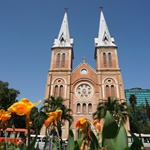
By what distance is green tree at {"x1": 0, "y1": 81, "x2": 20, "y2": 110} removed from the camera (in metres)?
27.6

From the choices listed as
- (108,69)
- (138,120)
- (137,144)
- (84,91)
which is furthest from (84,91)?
(137,144)

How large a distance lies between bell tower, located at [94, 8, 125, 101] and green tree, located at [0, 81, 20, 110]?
1655 centimetres

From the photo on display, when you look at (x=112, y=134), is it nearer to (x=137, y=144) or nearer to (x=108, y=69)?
(x=137, y=144)

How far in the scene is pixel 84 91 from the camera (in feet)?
99.7

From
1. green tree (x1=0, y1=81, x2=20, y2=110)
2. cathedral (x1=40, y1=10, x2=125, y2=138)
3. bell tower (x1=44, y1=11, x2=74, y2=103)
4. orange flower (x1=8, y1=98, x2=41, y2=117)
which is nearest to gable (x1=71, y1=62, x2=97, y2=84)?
cathedral (x1=40, y1=10, x2=125, y2=138)

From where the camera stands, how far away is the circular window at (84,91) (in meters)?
30.0

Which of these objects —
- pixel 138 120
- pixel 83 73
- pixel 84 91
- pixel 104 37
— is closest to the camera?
pixel 138 120

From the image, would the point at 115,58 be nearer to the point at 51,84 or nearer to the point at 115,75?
the point at 115,75

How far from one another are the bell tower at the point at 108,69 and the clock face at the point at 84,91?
90.4 inches

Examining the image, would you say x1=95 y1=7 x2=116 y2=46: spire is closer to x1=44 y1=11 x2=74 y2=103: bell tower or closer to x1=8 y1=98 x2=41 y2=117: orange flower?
x1=44 y1=11 x2=74 y2=103: bell tower

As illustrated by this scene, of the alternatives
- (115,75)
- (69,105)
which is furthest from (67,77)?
(115,75)

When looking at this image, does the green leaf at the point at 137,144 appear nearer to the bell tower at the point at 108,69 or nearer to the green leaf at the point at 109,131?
the green leaf at the point at 109,131

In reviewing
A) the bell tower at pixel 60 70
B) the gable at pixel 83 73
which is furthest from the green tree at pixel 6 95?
the gable at pixel 83 73

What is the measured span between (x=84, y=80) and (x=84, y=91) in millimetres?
2394
